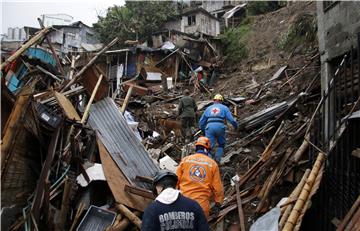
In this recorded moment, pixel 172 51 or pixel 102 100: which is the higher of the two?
pixel 172 51

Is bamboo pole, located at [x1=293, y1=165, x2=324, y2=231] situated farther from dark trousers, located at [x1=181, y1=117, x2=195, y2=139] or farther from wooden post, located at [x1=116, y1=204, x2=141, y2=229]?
dark trousers, located at [x1=181, y1=117, x2=195, y2=139]

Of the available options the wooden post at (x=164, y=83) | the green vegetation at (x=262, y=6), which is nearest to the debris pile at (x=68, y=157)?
the wooden post at (x=164, y=83)

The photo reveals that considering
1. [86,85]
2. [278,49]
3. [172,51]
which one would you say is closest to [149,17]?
[172,51]

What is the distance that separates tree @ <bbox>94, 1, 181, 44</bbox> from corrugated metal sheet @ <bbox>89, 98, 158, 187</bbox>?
73.6 ft

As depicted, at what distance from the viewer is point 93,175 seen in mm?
6270

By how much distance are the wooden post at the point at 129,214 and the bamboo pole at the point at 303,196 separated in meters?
2.12

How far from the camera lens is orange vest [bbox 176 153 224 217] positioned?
15.5 ft

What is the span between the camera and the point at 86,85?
8.11 meters

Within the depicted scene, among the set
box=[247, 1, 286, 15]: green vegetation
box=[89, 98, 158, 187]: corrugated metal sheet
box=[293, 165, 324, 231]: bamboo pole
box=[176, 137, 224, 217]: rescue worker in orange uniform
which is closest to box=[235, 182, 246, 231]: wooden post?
box=[176, 137, 224, 217]: rescue worker in orange uniform

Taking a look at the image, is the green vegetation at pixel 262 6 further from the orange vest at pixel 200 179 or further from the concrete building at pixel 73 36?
the orange vest at pixel 200 179

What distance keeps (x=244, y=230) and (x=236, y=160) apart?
9.74ft

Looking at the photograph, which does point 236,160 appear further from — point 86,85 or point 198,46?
point 198,46

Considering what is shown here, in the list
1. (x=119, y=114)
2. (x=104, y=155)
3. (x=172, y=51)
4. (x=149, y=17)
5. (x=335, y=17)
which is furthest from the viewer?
(x=149, y=17)

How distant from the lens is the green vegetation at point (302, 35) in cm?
1419
